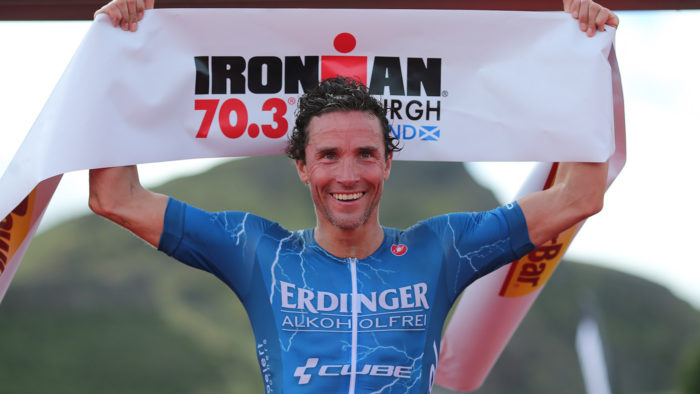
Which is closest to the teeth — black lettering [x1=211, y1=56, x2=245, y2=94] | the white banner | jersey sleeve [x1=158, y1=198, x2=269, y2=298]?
jersey sleeve [x1=158, y1=198, x2=269, y2=298]

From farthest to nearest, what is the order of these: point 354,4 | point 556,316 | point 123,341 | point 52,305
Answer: point 556,316
point 52,305
point 123,341
point 354,4

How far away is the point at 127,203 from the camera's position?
3.51m

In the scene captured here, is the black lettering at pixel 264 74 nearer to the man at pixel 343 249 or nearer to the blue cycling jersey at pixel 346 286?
the man at pixel 343 249

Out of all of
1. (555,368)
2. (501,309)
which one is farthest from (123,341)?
(501,309)

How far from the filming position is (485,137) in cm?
400

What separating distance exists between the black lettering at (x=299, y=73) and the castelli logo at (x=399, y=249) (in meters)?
0.83

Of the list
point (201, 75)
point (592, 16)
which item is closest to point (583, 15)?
point (592, 16)

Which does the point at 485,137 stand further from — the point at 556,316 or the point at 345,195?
the point at 556,316

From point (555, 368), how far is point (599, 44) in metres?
31.1

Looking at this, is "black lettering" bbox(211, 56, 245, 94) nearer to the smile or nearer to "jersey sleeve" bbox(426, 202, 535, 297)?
the smile

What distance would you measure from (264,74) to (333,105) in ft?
1.55

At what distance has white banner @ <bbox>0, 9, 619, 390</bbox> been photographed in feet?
12.7

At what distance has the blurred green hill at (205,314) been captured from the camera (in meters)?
27.7

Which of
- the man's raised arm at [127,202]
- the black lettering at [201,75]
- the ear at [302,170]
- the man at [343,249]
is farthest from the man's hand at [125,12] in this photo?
the ear at [302,170]
